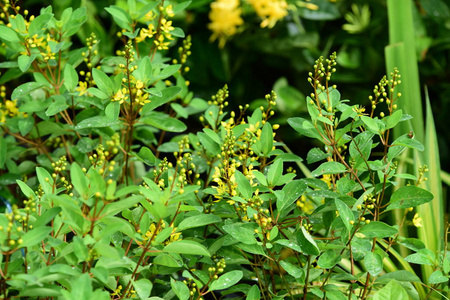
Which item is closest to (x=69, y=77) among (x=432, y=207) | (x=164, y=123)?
(x=164, y=123)

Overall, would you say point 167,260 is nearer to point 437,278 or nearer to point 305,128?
point 305,128

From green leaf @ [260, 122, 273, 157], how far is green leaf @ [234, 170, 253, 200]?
0.41ft

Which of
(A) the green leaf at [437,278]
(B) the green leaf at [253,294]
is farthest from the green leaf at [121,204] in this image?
(A) the green leaf at [437,278]

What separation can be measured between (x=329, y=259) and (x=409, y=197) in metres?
0.15

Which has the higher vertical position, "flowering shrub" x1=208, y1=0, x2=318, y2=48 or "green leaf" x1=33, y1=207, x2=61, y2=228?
"flowering shrub" x1=208, y1=0, x2=318, y2=48

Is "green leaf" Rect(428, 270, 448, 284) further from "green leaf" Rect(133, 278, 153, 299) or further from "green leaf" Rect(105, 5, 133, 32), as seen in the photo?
"green leaf" Rect(105, 5, 133, 32)

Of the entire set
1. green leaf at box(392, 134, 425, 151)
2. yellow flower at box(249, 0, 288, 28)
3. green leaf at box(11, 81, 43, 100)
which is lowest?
green leaf at box(11, 81, 43, 100)

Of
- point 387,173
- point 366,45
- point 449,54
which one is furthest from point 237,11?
point 387,173

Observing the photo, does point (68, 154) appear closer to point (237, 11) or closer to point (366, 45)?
point (237, 11)

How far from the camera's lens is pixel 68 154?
3.81ft

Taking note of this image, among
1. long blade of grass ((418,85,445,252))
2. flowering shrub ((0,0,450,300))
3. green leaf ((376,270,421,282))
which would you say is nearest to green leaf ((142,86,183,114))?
flowering shrub ((0,0,450,300))

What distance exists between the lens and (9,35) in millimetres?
970

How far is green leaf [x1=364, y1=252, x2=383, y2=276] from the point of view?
0.77 meters

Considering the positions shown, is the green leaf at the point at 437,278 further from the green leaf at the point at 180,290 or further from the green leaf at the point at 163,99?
the green leaf at the point at 163,99
